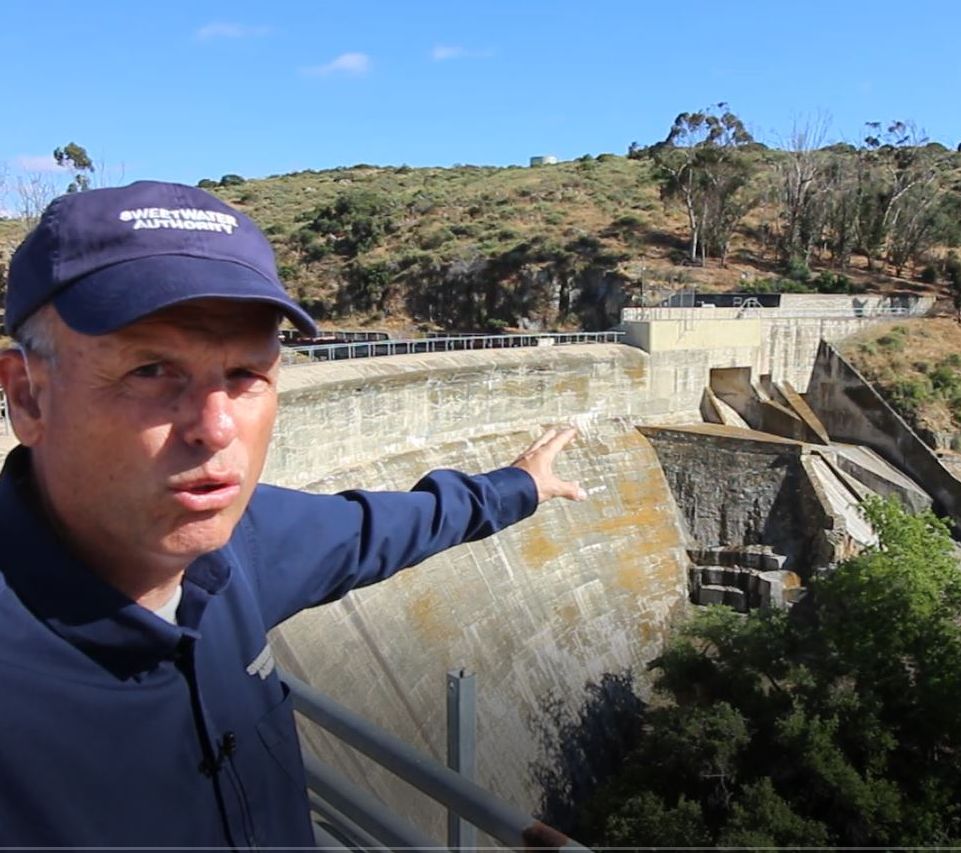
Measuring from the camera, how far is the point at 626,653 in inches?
655

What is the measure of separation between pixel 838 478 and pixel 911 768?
28.3ft

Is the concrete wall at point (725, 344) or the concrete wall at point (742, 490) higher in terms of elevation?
the concrete wall at point (725, 344)

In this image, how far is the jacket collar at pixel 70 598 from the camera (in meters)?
1.37

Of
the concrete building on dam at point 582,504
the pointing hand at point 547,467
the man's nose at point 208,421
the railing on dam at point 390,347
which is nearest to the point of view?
the man's nose at point 208,421

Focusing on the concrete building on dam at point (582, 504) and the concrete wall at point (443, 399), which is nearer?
the concrete building on dam at point (582, 504)

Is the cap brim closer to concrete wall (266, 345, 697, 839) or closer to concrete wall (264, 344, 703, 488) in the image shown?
concrete wall (266, 345, 697, 839)

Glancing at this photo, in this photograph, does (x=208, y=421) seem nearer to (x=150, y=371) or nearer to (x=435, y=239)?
(x=150, y=371)

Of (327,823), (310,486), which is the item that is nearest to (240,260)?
(327,823)

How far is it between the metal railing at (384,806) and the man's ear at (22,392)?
3.56 ft

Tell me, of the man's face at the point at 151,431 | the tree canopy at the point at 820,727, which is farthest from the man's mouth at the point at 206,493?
the tree canopy at the point at 820,727

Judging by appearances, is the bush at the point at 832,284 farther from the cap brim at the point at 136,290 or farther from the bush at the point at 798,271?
the cap brim at the point at 136,290

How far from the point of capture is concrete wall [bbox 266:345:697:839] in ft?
40.9

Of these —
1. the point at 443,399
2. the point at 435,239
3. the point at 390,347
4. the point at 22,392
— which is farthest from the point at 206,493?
the point at 435,239

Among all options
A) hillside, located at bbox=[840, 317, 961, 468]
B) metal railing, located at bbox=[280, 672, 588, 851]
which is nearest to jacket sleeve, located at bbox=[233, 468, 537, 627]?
metal railing, located at bbox=[280, 672, 588, 851]
